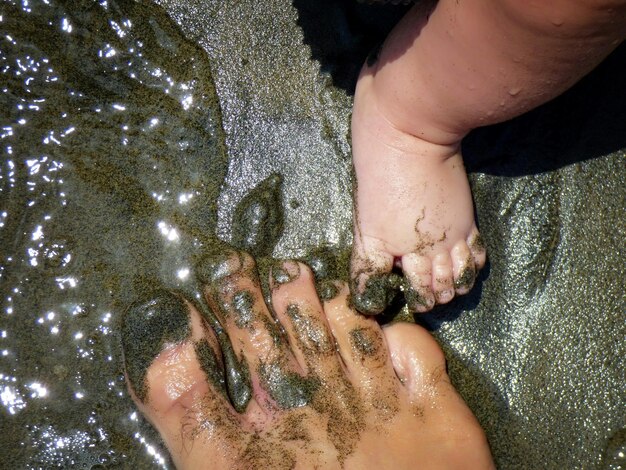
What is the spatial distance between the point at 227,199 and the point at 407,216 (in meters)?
0.51

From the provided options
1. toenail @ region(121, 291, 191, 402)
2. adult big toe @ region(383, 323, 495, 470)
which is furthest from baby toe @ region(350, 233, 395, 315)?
toenail @ region(121, 291, 191, 402)

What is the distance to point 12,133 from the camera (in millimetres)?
1709

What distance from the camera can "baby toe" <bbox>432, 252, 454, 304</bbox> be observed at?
1.68 meters

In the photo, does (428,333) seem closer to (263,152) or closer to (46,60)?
(263,152)

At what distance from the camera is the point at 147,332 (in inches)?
65.2

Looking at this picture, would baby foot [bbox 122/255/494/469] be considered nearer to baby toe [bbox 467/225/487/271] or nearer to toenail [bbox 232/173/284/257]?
toenail [bbox 232/173/284/257]

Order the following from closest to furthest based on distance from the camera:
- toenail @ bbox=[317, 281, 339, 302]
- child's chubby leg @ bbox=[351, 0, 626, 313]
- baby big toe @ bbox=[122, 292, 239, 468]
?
child's chubby leg @ bbox=[351, 0, 626, 313] < baby big toe @ bbox=[122, 292, 239, 468] < toenail @ bbox=[317, 281, 339, 302]

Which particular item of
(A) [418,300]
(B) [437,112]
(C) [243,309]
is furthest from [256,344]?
(B) [437,112]

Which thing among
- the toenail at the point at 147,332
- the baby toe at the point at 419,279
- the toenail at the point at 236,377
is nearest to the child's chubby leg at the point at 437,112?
the baby toe at the point at 419,279

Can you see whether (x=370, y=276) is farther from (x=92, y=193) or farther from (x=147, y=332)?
(x=92, y=193)

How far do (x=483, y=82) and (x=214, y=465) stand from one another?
A: 121 centimetres

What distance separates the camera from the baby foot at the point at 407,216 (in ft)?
5.46

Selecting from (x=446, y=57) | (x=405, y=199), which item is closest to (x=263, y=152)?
(x=405, y=199)

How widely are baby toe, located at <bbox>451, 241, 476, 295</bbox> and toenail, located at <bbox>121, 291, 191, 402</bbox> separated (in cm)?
76
